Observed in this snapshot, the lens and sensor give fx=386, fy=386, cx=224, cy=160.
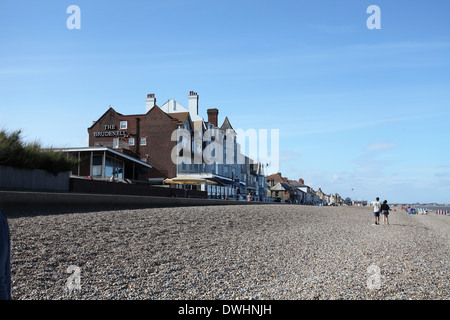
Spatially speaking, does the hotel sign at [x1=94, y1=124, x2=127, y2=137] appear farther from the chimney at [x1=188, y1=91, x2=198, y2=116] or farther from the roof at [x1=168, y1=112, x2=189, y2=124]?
the chimney at [x1=188, y1=91, x2=198, y2=116]

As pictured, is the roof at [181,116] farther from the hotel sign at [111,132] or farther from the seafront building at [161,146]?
the hotel sign at [111,132]

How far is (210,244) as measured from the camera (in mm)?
11844

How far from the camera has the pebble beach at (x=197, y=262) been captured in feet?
25.0

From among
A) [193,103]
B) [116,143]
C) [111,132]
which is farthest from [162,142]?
[193,103]

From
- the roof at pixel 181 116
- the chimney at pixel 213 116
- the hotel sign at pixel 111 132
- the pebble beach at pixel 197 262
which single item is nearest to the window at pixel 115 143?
the hotel sign at pixel 111 132

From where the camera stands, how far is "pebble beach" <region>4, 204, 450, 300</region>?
25.0 ft

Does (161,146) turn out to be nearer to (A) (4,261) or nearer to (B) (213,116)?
(B) (213,116)

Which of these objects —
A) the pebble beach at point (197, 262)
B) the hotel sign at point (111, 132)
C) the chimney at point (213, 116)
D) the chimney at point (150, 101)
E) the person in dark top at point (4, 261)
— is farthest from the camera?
the chimney at point (213, 116)

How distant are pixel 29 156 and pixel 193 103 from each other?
1643 inches

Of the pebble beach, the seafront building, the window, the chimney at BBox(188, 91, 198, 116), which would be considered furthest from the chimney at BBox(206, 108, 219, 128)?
the pebble beach

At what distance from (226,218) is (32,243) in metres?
9.51

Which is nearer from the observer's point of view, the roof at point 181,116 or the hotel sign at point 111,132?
the hotel sign at point 111,132

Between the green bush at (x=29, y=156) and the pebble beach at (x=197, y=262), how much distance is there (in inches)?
213
